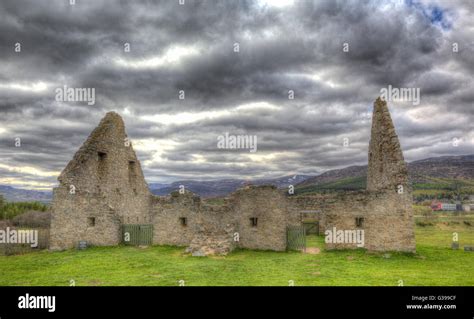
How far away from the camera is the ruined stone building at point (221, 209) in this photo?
22.5 metres

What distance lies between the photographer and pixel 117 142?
31.0 meters

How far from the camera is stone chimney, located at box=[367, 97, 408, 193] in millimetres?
22328

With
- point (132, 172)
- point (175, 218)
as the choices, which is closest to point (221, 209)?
point (175, 218)

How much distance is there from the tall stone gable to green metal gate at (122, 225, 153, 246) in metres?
0.59

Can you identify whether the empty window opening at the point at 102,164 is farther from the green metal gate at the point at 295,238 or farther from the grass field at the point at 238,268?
the green metal gate at the point at 295,238

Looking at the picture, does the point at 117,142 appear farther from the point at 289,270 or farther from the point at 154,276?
the point at 289,270

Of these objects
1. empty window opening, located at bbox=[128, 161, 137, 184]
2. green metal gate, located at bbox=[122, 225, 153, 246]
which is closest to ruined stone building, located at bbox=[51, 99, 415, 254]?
green metal gate, located at bbox=[122, 225, 153, 246]

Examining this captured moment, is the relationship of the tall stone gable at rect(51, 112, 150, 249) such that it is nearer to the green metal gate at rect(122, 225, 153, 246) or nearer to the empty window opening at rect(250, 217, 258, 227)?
the green metal gate at rect(122, 225, 153, 246)

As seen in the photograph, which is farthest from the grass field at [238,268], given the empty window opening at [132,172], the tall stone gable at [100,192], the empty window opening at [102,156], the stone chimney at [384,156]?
the empty window opening at [132,172]

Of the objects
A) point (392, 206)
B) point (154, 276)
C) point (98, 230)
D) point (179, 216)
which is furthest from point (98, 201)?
point (392, 206)

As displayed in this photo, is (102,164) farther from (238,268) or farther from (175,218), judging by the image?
(238,268)
